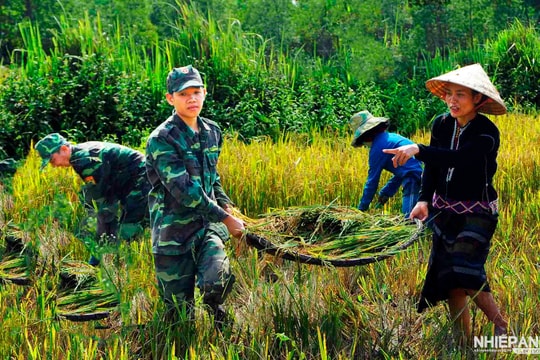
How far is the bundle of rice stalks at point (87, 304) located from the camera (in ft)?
12.4

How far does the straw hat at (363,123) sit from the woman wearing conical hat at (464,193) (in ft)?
4.62

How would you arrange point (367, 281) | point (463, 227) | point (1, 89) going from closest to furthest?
point (463, 227), point (367, 281), point (1, 89)

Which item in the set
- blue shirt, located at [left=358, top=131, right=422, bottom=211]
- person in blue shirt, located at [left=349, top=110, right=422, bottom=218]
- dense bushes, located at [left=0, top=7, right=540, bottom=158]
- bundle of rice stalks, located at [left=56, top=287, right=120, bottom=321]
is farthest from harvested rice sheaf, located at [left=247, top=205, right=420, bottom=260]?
dense bushes, located at [left=0, top=7, right=540, bottom=158]

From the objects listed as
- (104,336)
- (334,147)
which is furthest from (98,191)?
(334,147)

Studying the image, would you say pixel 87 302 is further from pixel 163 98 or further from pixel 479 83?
pixel 163 98

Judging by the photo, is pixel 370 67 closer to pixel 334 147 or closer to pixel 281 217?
pixel 334 147

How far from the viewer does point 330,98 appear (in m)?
9.20

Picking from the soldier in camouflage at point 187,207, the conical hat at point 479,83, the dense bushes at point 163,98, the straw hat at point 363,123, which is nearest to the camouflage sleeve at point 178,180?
the soldier in camouflage at point 187,207

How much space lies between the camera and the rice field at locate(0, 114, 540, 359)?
342 cm

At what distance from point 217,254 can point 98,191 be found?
2158 millimetres

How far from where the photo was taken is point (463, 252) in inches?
134

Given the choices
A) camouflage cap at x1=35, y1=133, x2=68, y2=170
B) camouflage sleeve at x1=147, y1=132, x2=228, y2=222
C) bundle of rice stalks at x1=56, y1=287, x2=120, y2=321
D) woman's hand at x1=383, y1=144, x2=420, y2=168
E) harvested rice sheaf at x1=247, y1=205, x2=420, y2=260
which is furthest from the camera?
camouflage cap at x1=35, y1=133, x2=68, y2=170

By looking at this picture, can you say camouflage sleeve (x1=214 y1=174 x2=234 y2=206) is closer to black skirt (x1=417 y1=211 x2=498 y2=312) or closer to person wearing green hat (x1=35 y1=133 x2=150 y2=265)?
black skirt (x1=417 y1=211 x2=498 y2=312)

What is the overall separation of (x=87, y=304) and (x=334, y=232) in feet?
4.52
